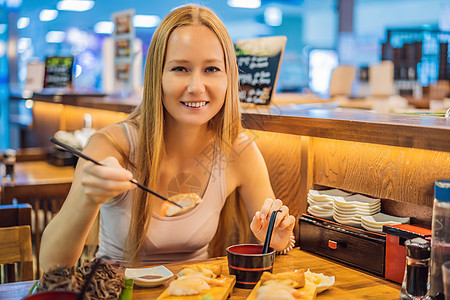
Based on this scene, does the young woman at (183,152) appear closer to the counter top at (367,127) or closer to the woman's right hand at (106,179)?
the counter top at (367,127)

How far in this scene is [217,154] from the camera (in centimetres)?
195

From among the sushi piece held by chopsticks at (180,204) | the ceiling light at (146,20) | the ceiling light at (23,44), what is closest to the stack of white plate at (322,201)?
the sushi piece held by chopsticks at (180,204)

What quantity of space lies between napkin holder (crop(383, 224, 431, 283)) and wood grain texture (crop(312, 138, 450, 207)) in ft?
0.36

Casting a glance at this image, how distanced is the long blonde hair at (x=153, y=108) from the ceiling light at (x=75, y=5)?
10.6 m

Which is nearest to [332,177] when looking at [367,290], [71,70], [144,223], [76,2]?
[367,290]

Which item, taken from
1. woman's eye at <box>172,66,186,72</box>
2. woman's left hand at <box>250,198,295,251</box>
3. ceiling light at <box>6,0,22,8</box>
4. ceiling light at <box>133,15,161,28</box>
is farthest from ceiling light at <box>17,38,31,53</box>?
woman's left hand at <box>250,198,295,251</box>

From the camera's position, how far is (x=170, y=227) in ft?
5.90

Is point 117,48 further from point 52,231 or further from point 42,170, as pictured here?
point 52,231

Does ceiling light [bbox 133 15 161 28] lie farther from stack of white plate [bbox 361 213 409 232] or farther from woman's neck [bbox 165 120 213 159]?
stack of white plate [bbox 361 213 409 232]

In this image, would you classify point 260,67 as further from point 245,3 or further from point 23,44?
point 245,3

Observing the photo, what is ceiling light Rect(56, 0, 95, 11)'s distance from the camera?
11644mm

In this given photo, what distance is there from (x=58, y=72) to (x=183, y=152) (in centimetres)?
399

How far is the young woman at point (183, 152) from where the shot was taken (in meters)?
1.69

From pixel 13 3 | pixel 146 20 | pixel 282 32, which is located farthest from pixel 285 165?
pixel 282 32
